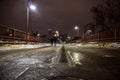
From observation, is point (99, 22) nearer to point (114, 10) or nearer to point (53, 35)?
point (114, 10)

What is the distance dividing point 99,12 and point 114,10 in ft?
22.0

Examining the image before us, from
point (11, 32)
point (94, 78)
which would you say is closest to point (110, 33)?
point (11, 32)

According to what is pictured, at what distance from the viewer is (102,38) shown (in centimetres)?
2564

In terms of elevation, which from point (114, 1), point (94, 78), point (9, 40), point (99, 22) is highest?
point (114, 1)

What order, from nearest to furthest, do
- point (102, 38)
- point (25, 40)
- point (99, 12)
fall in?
point (25, 40)
point (102, 38)
point (99, 12)

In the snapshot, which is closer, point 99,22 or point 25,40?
point 25,40

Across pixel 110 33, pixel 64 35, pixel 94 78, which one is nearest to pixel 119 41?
pixel 110 33

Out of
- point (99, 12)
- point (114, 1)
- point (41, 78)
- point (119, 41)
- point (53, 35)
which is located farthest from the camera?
point (99, 12)

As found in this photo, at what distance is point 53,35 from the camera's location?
1107 inches

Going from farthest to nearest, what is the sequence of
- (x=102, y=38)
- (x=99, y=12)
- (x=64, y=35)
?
1. (x=64, y=35)
2. (x=99, y=12)
3. (x=102, y=38)

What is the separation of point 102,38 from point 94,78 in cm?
2306

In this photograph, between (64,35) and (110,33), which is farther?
(64,35)

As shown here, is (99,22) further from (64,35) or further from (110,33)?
(64,35)

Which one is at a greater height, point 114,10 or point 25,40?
point 114,10
